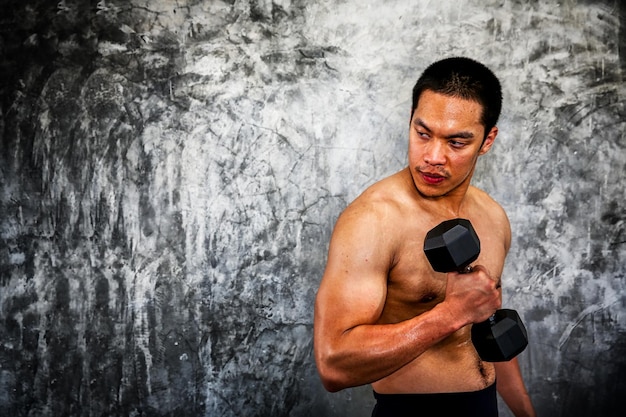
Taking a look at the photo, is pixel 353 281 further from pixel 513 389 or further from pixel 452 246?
pixel 513 389

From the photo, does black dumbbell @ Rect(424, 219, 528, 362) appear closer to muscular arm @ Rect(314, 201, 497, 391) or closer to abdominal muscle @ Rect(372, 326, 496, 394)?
muscular arm @ Rect(314, 201, 497, 391)

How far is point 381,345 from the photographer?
4.76 feet

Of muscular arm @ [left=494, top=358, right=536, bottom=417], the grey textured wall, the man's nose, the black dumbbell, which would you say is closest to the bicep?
the black dumbbell

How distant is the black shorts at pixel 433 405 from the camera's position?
1660mm

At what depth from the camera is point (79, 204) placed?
2395mm

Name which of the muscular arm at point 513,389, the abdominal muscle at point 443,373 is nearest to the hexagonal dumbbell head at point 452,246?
the abdominal muscle at point 443,373

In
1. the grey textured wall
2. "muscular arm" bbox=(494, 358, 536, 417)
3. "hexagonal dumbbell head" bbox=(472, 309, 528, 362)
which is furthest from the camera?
the grey textured wall

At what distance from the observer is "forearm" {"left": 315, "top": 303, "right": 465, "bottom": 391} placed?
4.76 ft

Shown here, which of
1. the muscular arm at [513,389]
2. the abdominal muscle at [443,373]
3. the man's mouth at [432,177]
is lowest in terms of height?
the muscular arm at [513,389]

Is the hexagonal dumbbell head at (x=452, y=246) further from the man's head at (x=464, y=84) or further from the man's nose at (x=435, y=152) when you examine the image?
the man's head at (x=464, y=84)

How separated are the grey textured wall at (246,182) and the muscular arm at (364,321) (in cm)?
99

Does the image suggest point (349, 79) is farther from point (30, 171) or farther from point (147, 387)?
point (147, 387)

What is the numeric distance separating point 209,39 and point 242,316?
1.22 m

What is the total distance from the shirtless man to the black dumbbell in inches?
2.5
